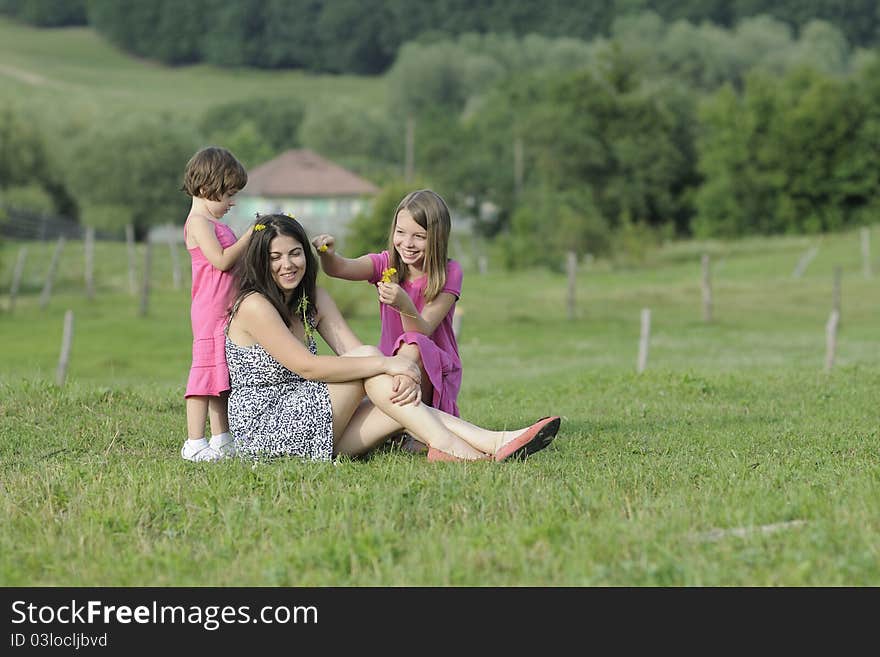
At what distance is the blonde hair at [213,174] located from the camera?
7934 mm

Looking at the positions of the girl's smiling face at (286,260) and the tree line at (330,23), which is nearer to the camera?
the girl's smiling face at (286,260)

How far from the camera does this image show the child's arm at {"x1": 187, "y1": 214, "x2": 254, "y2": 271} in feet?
25.5

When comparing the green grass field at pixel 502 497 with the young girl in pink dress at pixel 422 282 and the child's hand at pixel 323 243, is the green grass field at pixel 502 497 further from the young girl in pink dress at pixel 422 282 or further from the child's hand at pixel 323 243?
the child's hand at pixel 323 243

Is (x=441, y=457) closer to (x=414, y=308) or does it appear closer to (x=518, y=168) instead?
(x=414, y=308)

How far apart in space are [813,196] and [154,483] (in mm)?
67170

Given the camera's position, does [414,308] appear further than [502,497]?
Yes

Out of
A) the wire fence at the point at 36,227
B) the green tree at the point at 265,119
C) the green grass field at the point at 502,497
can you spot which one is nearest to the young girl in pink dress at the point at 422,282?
the green grass field at the point at 502,497

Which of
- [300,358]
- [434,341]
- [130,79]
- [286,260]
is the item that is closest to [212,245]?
[286,260]

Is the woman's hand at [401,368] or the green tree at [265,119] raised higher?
the green tree at [265,119]

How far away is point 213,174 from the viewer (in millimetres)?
7938

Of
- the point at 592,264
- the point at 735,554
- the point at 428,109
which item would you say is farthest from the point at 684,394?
the point at 428,109

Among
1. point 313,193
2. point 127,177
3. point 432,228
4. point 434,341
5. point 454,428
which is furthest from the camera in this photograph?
point 313,193

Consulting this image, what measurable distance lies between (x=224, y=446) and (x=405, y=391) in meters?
1.30
